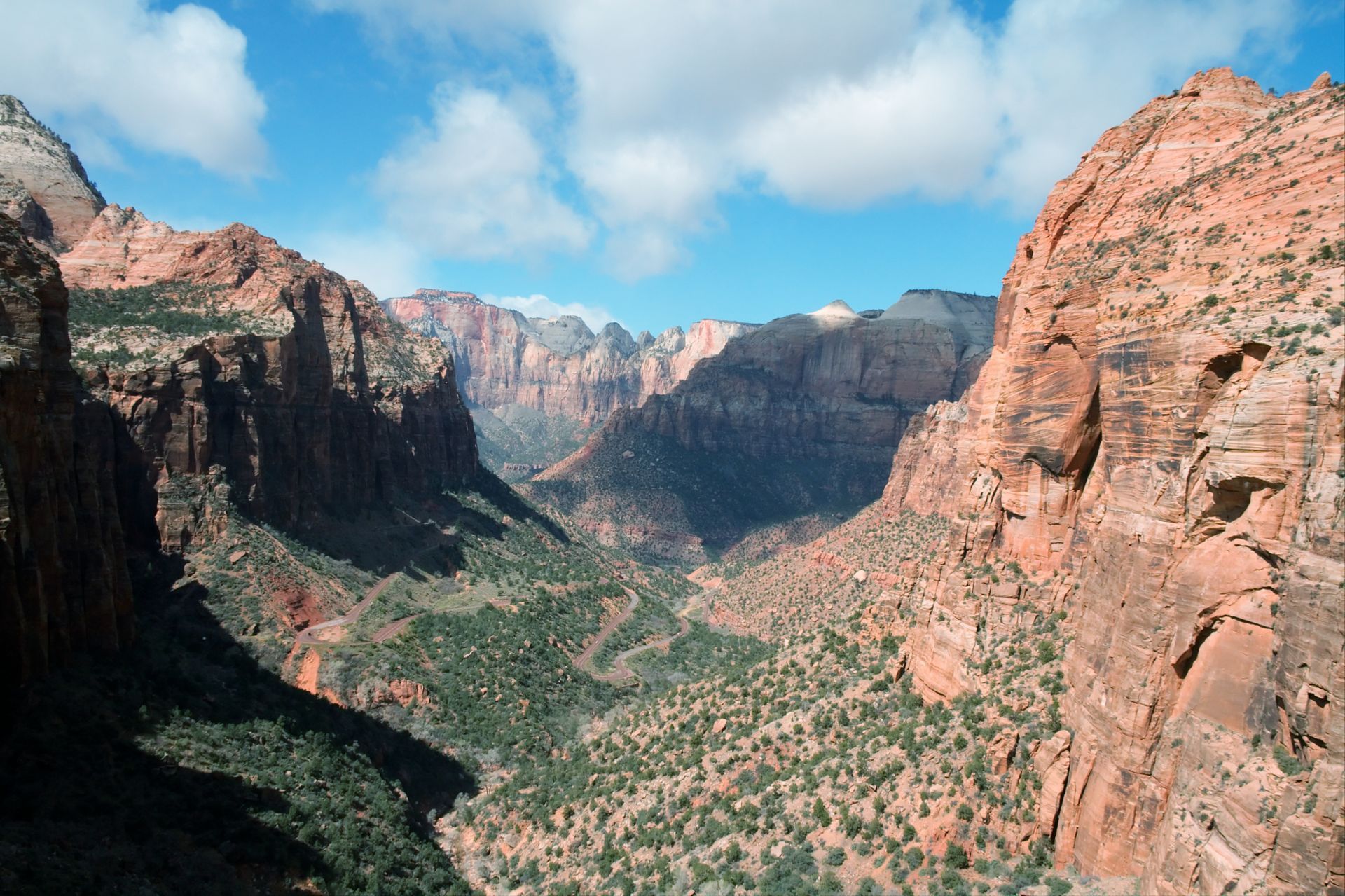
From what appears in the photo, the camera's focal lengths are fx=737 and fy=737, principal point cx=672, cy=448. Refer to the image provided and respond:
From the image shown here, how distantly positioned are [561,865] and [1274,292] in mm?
36861

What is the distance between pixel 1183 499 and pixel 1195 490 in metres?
0.40

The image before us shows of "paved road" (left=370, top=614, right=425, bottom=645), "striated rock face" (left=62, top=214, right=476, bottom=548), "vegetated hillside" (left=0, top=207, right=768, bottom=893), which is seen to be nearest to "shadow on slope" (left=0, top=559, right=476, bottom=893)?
"vegetated hillside" (left=0, top=207, right=768, bottom=893)

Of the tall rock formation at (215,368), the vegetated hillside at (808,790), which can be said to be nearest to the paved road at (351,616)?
the tall rock formation at (215,368)

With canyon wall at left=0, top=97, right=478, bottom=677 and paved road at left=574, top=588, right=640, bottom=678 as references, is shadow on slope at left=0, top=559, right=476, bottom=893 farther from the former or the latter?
paved road at left=574, top=588, right=640, bottom=678

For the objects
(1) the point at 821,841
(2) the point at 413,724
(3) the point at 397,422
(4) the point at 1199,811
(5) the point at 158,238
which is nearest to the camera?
(4) the point at 1199,811

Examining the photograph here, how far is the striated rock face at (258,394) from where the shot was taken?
186ft

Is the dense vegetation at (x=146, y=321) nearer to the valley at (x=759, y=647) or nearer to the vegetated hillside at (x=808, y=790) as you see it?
the valley at (x=759, y=647)

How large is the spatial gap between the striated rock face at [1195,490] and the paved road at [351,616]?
48.5 metres

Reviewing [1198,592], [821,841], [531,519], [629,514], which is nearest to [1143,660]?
[1198,592]

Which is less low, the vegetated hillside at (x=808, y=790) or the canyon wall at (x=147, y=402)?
the canyon wall at (x=147, y=402)

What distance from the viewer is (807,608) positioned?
8488 centimetres

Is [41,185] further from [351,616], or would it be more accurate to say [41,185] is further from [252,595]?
[351,616]

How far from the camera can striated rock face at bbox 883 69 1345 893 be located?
15.8 m

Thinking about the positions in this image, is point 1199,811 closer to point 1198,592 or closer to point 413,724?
point 1198,592
